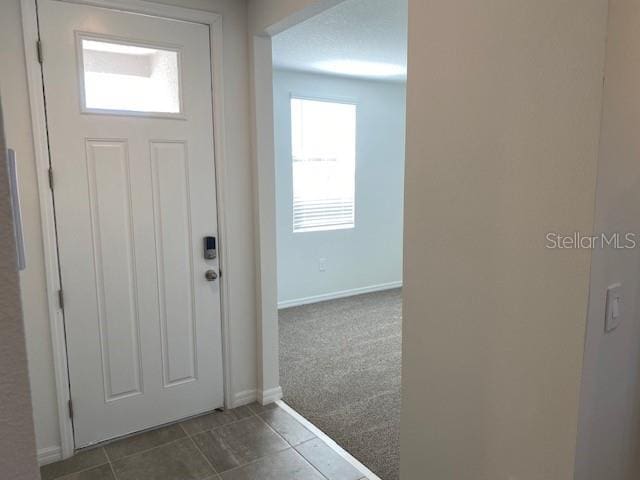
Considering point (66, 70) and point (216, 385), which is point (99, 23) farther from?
point (216, 385)

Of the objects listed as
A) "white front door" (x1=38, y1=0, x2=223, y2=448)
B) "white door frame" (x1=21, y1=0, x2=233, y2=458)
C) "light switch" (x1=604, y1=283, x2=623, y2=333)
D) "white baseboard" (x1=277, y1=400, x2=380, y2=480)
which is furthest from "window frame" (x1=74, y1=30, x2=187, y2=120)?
"light switch" (x1=604, y1=283, x2=623, y2=333)

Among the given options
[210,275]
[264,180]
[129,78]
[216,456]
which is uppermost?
[129,78]

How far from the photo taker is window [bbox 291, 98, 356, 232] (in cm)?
498

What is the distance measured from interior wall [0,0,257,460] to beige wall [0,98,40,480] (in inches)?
72.1

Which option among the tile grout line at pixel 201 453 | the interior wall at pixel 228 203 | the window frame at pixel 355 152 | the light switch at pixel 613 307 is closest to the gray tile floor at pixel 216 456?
the tile grout line at pixel 201 453

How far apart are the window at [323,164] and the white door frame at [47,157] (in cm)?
227

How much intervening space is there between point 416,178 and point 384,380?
6.65 feet

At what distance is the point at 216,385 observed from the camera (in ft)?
9.52

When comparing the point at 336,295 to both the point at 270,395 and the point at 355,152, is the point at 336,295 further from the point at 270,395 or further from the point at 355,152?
the point at 270,395

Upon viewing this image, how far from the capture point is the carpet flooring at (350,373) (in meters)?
2.62

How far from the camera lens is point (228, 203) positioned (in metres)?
2.78

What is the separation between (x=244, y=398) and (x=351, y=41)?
2.72 m

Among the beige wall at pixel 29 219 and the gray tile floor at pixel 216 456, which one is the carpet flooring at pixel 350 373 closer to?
the gray tile floor at pixel 216 456

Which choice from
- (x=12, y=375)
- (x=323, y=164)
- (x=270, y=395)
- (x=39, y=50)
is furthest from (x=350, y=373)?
(x=12, y=375)
